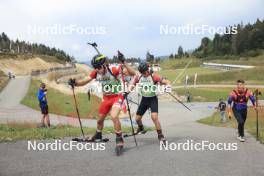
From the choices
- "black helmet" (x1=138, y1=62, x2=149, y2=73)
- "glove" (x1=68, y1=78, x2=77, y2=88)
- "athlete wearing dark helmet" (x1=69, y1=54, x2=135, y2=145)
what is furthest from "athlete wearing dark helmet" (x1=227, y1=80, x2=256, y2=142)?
"glove" (x1=68, y1=78, x2=77, y2=88)

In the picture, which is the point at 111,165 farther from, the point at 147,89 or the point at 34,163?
the point at 147,89

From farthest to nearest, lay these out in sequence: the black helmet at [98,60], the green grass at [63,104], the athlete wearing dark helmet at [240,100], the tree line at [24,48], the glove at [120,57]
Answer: the tree line at [24,48] < the green grass at [63,104] < the athlete wearing dark helmet at [240,100] < the glove at [120,57] < the black helmet at [98,60]

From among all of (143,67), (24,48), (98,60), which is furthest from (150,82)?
(24,48)

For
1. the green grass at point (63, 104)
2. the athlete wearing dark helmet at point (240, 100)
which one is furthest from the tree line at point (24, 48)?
the athlete wearing dark helmet at point (240, 100)

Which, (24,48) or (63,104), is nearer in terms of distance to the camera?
(63,104)

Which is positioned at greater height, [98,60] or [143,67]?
[98,60]

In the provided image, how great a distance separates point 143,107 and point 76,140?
243 centimetres

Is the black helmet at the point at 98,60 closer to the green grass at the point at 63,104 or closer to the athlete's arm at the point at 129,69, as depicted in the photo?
the athlete's arm at the point at 129,69

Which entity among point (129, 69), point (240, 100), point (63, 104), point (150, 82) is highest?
point (129, 69)

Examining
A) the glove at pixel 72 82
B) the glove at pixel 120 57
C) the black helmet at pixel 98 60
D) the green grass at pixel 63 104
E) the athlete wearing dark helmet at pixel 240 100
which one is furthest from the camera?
the green grass at pixel 63 104

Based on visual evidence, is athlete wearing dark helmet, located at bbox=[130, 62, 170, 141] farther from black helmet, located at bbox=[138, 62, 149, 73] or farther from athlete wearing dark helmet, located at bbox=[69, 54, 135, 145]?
athlete wearing dark helmet, located at bbox=[69, 54, 135, 145]

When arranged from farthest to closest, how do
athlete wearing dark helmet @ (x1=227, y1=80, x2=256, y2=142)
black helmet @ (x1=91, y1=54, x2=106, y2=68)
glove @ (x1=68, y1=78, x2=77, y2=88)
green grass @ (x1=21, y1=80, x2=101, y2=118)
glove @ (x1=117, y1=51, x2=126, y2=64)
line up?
green grass @ (x1=21, y1=80, x2=101, y2=118)
athlete wearing dark helmet @ (x1=227, y1=80, x2=256, y2=142)
glove @ (x1=68, y1=78, x2=77, y2=88)
glove @ (x1=117, y1=51, x2=126, y2=64)
black helmet @ (x1=91, y1=54, x2=106, y2=68)

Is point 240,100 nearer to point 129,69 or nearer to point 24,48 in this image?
point 129,69

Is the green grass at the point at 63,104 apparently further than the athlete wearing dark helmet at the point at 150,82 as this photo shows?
Yes
